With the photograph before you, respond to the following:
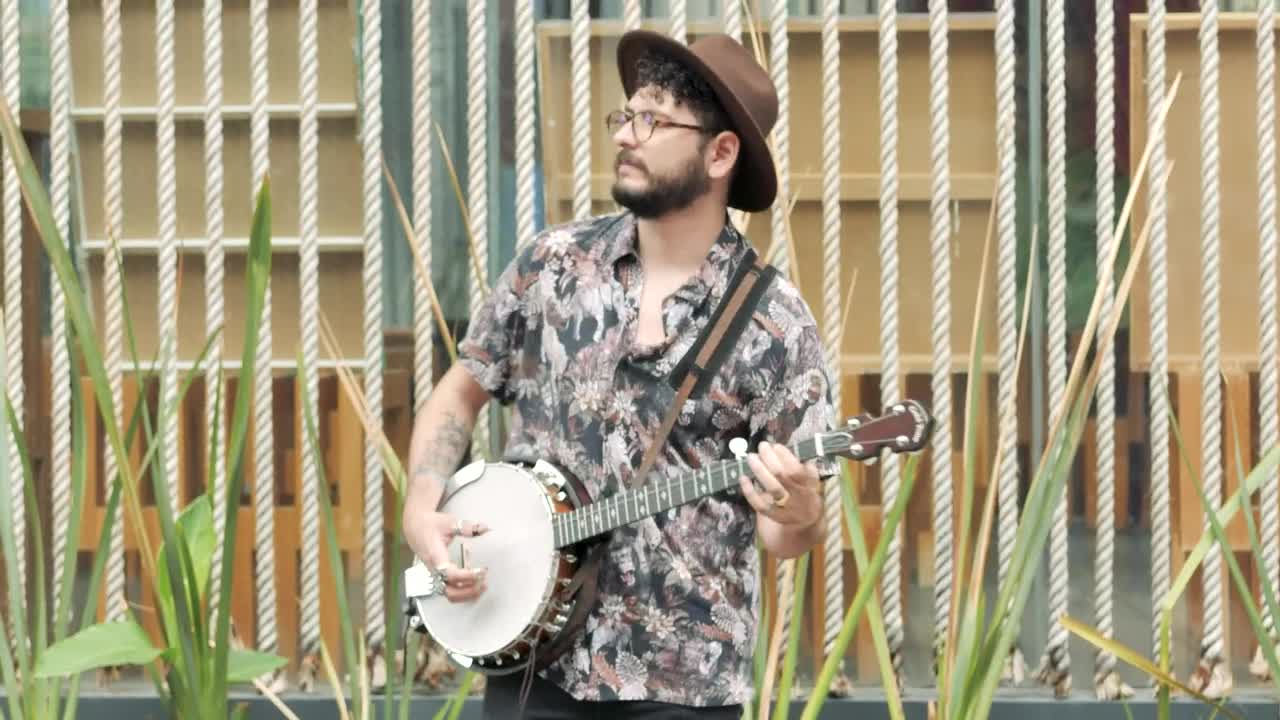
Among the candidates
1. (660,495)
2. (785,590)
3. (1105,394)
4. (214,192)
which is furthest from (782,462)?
(214,192)

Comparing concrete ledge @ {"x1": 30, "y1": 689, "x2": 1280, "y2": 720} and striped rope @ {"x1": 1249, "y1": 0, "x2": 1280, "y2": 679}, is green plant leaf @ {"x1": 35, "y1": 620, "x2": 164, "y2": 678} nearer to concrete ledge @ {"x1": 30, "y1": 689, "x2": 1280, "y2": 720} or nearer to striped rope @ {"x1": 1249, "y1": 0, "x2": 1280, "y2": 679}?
concrete ledge @ {"x1": 30, "y1": 689, "x2": 1280, "y2": 720}

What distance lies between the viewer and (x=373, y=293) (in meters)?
3.70

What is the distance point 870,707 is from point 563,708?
1.37 meters

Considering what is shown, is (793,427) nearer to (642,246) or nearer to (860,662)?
(642,246)

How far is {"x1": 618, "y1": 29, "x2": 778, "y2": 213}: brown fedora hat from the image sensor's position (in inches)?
96.5

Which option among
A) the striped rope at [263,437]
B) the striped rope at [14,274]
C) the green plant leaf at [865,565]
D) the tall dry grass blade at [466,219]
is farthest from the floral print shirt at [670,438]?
the striped rope at [14,274]

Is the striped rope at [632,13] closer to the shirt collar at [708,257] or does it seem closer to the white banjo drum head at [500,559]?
the shirt collar at [708,257]

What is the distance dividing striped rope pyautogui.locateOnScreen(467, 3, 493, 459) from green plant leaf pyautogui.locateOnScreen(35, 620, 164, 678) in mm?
1129

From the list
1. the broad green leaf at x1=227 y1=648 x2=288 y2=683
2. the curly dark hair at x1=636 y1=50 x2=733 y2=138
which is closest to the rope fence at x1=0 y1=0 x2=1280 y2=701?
the broad green leaf at x1=227 y1=648 x2=288 y2=683

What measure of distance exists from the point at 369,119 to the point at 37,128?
631 millimetres

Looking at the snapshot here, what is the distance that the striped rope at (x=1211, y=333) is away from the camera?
11.9 feet

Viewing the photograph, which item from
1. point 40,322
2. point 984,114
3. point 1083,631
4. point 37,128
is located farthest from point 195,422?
point 1083,631

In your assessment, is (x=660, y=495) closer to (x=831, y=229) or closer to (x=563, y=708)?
(x=563, y=708)

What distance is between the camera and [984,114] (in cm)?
367
